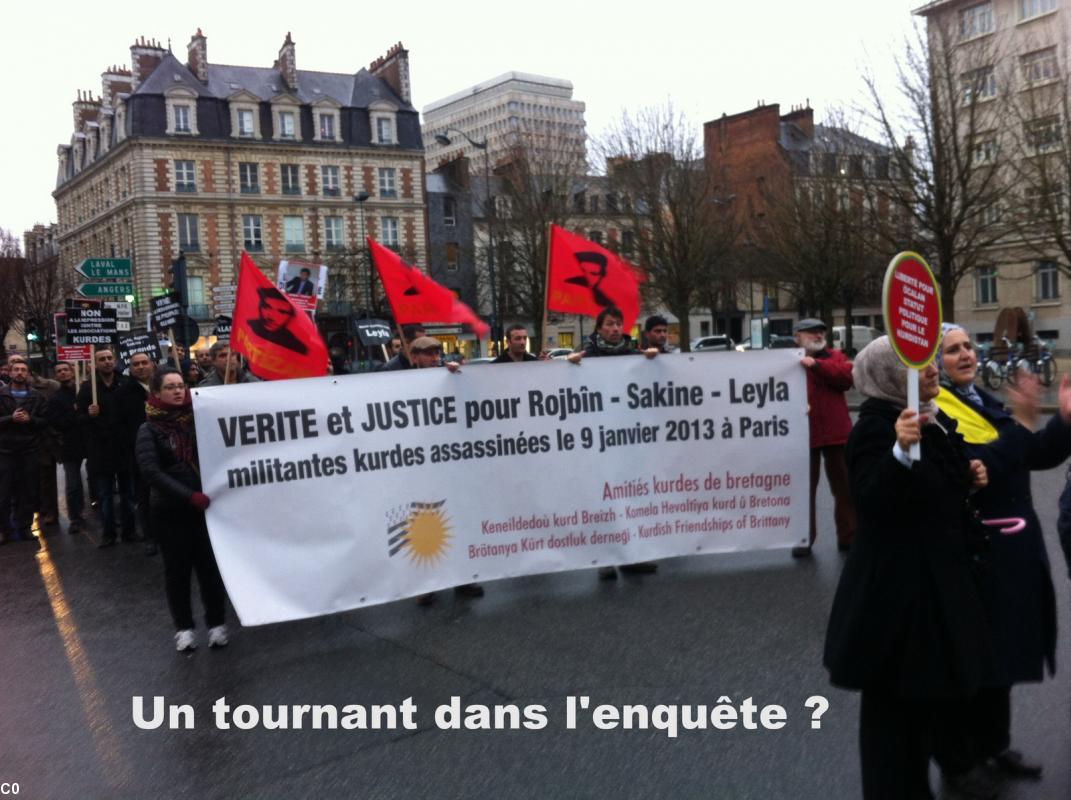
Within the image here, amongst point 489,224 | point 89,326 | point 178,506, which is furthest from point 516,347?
point 489,224

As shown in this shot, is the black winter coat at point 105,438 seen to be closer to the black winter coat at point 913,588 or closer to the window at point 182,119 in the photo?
the black winter coat at point 913,588

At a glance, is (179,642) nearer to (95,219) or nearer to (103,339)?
(103,339)

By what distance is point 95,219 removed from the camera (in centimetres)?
6838

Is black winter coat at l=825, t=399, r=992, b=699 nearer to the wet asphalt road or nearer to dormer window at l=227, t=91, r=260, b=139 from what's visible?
the wet asphalt road

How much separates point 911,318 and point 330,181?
66.1 meters

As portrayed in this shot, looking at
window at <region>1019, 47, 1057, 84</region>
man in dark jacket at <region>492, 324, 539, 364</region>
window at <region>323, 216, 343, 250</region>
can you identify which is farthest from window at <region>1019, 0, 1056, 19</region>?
man in dark jacket at <region>492, 324, 539, 364</region>

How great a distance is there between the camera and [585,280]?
768 centimetres

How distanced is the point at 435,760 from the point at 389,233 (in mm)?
64674

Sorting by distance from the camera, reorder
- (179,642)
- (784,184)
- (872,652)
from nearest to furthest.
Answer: (872,652) < (179,642) < (784,184)

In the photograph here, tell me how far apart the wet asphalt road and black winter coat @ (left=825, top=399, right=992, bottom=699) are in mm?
805

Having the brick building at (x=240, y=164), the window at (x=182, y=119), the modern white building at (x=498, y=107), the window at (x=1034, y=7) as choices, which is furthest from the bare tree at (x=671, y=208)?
the modern white building at (x=498, y=107)

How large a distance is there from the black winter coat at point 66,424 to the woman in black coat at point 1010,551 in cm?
995

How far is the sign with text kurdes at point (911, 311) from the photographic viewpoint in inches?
121

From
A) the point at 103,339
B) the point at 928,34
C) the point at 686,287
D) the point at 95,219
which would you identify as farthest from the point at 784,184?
the point at 95,219
